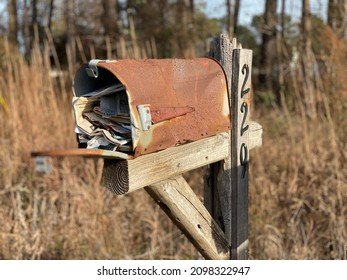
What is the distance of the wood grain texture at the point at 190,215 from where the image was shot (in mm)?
1190

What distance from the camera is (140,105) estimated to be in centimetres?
98

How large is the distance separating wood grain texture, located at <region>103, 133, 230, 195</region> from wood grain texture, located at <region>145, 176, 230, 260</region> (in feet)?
0.17

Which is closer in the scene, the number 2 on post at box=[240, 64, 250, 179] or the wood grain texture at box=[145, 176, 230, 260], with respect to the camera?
the wood grain texture at box=[145, 176, 230, 260]

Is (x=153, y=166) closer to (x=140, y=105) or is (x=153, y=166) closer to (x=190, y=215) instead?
(x=140, y=105)

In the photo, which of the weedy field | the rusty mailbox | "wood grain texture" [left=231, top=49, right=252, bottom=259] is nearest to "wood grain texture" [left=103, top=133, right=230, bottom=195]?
the rusty mailbox

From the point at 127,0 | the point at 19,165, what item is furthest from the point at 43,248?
the point at 127,0

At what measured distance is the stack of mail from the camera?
102 centimetres

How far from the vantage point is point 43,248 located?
2289 mm

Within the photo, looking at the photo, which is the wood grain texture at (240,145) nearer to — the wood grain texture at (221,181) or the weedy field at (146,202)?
the wood grain texture at (221,181)

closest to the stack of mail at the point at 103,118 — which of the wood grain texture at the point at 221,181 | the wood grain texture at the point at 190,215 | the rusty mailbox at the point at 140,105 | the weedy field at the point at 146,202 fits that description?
the rusty mailbox at the point at 140,105

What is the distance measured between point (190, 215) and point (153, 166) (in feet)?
0.88

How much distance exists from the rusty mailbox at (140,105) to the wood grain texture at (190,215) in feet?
0.46

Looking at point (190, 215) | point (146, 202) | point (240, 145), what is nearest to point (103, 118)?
point (190, 215)

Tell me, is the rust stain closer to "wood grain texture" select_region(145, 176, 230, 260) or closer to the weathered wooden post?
"wood grain texture" select_region(145, 176, 230, 260)
